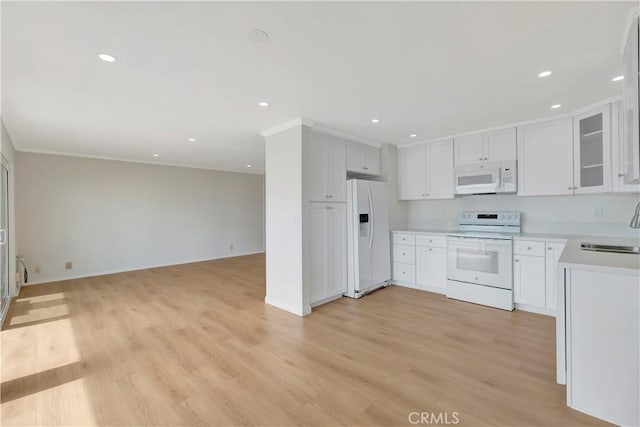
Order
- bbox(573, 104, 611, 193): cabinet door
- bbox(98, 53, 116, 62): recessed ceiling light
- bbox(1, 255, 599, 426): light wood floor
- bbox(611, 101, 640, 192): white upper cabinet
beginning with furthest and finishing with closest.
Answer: bbox(573, 104, 611, 193): cabinet door
bbox(611, 101, 640, 192): white upper cabinet
bbox(98, 53, 116, 62): recessed ceiling light
bbox(1, 255, 599, 426): light wood floor

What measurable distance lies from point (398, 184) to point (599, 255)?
120 inches

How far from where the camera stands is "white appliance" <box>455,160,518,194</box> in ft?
12.0

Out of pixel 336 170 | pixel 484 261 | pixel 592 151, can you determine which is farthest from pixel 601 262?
pixel 336 170

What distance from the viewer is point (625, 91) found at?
172cm

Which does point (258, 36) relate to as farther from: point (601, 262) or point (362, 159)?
point (362, 159)

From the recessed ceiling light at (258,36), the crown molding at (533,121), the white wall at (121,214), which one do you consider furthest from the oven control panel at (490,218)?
the white wall at (121,214)

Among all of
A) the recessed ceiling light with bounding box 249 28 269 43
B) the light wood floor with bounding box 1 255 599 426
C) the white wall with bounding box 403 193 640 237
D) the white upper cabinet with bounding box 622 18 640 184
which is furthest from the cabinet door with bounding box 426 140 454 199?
the recessed ceiling light with bounding box 249 28 269 43

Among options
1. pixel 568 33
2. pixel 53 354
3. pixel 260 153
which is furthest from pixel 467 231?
pixel 53 354

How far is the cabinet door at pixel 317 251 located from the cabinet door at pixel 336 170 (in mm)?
283

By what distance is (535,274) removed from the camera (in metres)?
3.28

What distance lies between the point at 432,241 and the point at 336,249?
146 cm

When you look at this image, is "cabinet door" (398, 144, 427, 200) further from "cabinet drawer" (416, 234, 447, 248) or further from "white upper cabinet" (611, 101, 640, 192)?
"white upper cabinet" (611, 101, 640, 192)

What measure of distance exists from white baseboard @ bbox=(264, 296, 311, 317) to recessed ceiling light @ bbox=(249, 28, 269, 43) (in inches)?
108

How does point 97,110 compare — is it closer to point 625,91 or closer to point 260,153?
point 260,153
